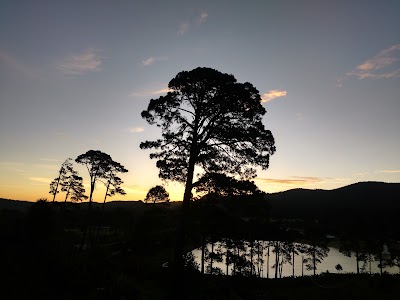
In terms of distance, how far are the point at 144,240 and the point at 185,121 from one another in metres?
38.2

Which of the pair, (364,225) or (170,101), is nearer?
(170,101)

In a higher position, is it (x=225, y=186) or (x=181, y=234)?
(x=225, y=186)

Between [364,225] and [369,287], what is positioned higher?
[364,225]

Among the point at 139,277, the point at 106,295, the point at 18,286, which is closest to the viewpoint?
the point at 18,286

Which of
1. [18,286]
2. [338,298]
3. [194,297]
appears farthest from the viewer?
[338,298]

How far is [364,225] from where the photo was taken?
230ft

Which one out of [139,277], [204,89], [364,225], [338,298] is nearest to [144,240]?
[139,277]

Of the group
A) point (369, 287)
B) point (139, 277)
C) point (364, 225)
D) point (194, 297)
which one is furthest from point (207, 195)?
point (364, 225)

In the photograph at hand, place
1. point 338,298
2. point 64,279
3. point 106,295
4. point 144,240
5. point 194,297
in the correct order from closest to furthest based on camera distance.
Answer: point 106,295
point 64,279
point 194,297
point 338,298
point 144,240

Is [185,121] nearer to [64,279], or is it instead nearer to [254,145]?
[254,145]

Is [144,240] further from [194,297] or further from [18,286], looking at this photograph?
[18,286]

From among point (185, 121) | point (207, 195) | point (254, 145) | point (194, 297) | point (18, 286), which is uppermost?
point (185, 121)

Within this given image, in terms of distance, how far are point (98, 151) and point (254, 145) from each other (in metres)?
29.3

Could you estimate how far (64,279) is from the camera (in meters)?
12.2
